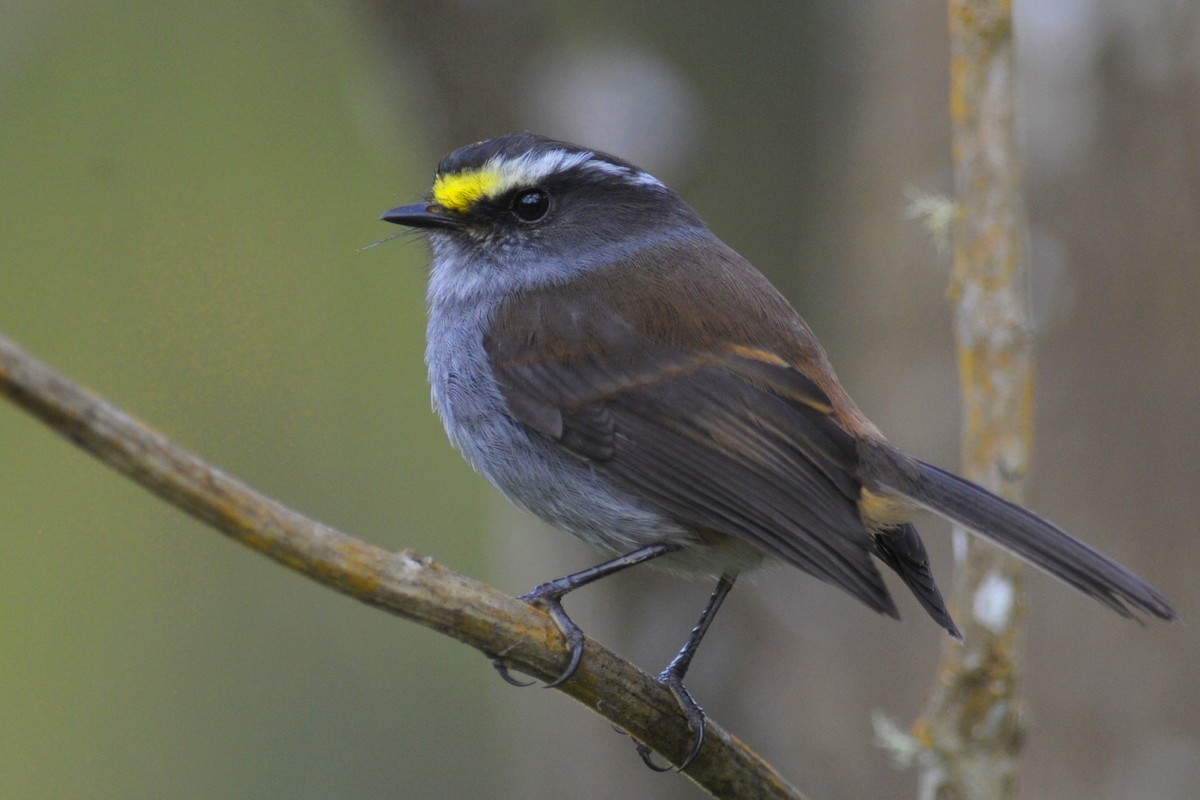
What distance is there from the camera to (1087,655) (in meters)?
4.60

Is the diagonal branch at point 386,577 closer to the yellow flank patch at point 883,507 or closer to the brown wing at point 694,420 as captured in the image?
the brown wing at point 694,420

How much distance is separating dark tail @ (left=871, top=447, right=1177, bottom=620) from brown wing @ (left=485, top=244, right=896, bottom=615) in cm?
18

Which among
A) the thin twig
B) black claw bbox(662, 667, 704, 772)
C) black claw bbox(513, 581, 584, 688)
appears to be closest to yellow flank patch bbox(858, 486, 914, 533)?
the thin twig

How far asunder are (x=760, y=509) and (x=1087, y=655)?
6.53 ft

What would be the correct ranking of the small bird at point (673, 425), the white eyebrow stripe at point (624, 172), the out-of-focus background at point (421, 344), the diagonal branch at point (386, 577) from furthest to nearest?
the out-of-focus background at point (421, 344)
the white eyebrow stripe at point (624, 172)
the small bird at point (673, 425)
the diagonal branch at point (386, 577)

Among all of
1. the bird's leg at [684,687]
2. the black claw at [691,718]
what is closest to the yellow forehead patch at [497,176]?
the bird's leg at [684,687]

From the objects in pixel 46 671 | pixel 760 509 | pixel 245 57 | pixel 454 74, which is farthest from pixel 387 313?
pixel 760 509

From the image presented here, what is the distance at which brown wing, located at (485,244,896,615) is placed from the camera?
3.17 metres

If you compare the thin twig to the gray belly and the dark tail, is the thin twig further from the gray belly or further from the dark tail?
the gray belly

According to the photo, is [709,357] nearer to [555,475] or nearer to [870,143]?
[555,475]

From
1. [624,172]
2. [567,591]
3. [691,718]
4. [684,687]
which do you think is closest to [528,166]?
[624,172]

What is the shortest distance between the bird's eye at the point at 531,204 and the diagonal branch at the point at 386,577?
4.96 feet

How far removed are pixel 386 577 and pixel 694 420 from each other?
117 centimetres

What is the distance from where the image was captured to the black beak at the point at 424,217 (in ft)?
12.7
